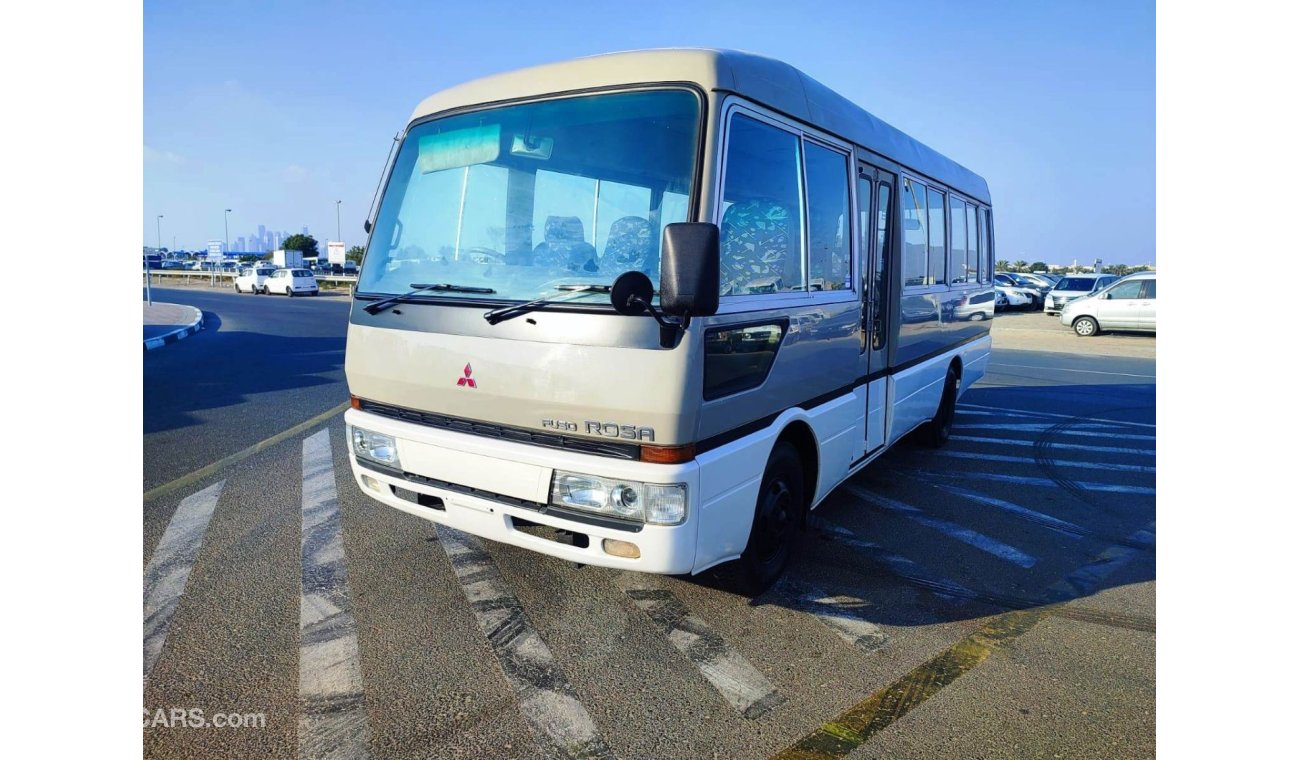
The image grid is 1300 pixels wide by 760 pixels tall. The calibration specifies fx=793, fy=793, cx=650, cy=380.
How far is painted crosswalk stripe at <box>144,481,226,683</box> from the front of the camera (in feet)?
12.4

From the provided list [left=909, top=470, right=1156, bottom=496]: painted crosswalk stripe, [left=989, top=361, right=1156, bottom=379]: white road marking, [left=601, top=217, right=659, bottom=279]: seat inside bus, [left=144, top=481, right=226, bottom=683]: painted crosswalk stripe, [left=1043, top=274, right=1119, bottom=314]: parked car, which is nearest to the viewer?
[left=601, top=217, right=659, bottom=279]: seat inside bus

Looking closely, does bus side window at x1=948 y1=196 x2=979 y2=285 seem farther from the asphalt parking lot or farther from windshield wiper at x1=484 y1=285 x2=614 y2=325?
windshield wiper at x1=484 y1=285 x2=614 y2=325

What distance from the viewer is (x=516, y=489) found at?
144 inches

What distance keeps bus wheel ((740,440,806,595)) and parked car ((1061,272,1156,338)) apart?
21.4m

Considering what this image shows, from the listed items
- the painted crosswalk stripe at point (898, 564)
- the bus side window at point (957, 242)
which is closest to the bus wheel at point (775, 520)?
the painted crosswalk stripe at point (898, 564)

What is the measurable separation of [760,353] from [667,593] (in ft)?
4.74

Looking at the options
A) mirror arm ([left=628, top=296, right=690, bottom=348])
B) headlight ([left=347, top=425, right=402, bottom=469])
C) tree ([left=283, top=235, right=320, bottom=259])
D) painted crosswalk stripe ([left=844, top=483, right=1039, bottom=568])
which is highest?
tree ([left=283, top=235, right=320, bottom=259])

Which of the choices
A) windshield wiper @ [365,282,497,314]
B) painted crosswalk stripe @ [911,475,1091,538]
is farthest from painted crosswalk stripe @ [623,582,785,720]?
painted crosswalk stripe @ [911,475,1091,538]

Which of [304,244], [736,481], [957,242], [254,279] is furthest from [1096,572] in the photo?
[304,244]

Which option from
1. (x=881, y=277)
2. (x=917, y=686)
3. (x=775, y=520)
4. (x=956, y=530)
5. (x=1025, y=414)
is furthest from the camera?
(x=1025, y=414)

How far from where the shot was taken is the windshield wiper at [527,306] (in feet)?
11.4

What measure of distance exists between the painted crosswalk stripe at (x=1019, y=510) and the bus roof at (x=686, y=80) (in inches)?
119

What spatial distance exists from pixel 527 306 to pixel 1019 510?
14.4 feet

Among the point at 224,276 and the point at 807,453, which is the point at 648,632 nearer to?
the point at 807,453
